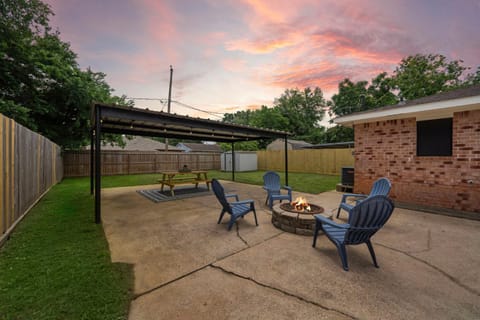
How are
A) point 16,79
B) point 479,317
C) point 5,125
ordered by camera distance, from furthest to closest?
point 16,79 < point 5,125 < point 479,317

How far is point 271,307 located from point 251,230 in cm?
201

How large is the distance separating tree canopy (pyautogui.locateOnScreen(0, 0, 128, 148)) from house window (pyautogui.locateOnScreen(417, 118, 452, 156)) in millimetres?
13048

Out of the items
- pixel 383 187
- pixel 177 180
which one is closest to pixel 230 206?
pixel 383 187

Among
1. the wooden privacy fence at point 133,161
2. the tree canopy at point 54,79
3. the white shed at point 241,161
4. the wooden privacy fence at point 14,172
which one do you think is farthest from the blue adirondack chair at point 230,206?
the wooden privacy fence at point 133,161

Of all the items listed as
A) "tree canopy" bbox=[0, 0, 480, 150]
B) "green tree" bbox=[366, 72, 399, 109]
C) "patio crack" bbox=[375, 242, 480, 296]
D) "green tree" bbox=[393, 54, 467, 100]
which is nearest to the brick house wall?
"patio crack" bbox=[375, 242, 480, 296]

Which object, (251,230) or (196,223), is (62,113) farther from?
(251,230)

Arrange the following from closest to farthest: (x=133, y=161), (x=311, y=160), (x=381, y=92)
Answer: (x=311, y=160) → (x=133, y=161) → (x=381, y=92)

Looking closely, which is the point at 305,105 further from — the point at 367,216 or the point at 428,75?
the point at 367,216

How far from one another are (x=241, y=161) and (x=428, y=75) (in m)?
18.5

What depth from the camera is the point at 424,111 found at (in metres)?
4.96

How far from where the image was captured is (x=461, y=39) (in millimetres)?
8461

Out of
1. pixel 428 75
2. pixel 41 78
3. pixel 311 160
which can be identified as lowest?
pixel 311 160

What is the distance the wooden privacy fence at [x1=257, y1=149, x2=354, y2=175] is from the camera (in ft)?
43.4

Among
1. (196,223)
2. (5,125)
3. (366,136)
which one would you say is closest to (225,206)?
(196,223)
